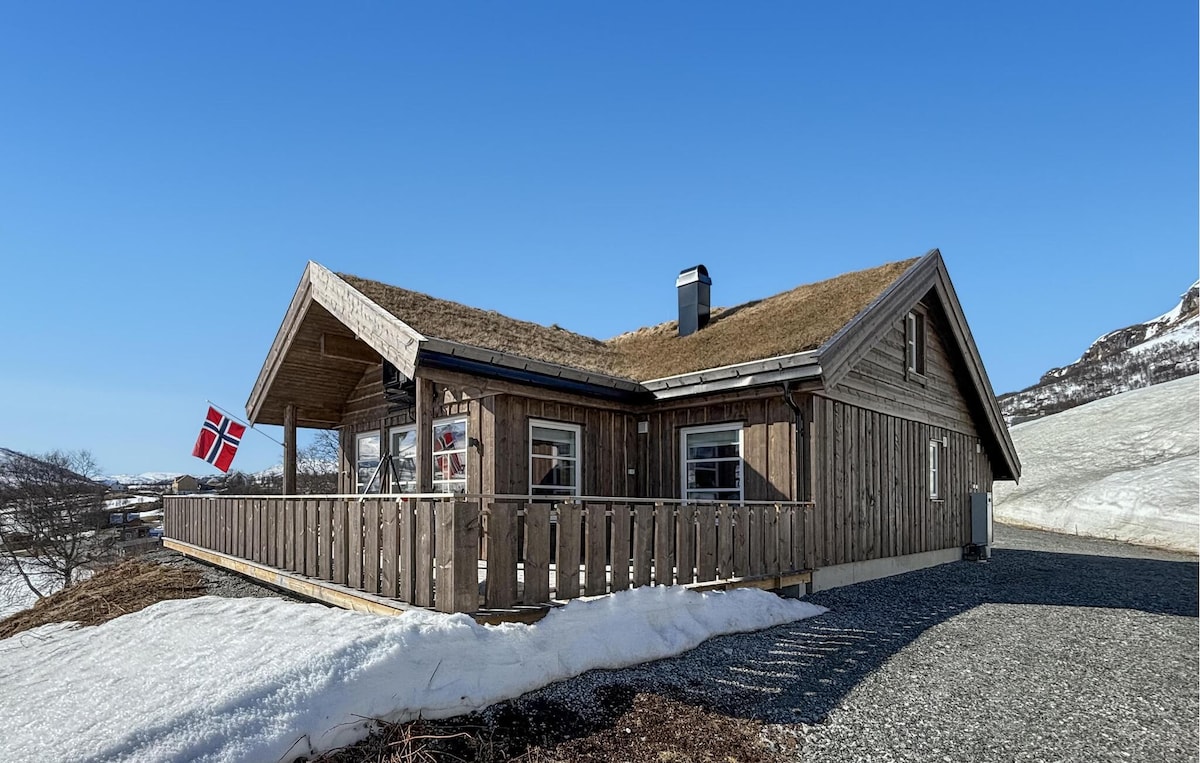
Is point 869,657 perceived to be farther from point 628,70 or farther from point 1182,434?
point 1182,434

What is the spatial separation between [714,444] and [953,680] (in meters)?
5.61

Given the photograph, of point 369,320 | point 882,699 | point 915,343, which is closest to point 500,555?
point 882,699

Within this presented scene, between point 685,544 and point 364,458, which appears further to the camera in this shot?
point 364,458

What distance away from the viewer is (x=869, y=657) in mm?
6734

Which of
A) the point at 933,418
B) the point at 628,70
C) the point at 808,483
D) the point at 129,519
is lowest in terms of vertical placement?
the point at 129,519

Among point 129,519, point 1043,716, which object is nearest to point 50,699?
point 1043,716

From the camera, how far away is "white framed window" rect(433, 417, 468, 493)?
11.0 m

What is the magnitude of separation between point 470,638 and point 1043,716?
4356mm

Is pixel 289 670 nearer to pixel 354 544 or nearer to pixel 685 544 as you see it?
pixel 354 544

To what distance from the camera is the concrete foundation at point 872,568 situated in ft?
34.0

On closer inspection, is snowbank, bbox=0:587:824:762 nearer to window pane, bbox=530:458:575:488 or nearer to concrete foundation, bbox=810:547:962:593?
concrete foundation, bbox=810:547:962:593

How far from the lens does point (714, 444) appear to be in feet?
37.3

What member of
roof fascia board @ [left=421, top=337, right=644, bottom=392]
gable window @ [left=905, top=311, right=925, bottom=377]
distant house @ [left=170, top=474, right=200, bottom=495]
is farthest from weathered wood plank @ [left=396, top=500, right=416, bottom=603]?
distant house @ [left=170, top=474, right=200, bottom=495]

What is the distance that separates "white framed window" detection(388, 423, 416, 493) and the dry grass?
3.39m
